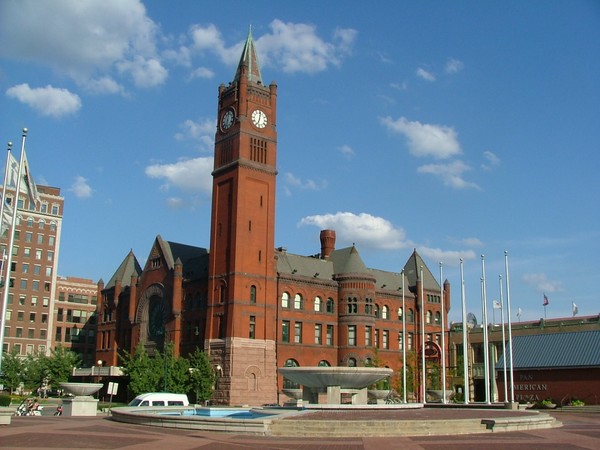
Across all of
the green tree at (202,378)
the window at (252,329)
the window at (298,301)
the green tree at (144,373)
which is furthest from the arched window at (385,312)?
the green tree at (144,373)

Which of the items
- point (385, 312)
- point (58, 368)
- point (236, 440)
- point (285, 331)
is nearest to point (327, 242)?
point (385, 312)

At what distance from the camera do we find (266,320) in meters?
72.9

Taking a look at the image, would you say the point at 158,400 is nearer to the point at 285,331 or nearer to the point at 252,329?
the point at 252,329

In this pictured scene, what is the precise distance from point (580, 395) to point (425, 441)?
130 ft

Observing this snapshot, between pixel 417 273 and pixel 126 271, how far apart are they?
1467 inches

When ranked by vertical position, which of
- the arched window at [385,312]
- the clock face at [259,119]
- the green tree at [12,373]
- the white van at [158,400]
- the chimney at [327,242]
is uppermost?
the clock face at [259,119]

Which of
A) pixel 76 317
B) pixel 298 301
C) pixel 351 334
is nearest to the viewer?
pixel 298 301

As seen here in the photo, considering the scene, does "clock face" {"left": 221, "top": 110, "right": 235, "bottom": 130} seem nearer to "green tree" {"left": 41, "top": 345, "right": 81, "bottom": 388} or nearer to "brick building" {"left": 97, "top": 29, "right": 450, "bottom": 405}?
"brick building" {"left": 97, "top": 29, "right": 450, "bottom": 405}

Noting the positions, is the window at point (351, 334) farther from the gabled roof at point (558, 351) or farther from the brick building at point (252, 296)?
the gabled roof at point (558, 351)

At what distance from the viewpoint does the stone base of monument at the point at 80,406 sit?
137 feet

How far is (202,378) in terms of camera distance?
66938mm

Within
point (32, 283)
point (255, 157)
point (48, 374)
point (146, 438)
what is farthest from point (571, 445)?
point (32, 283)

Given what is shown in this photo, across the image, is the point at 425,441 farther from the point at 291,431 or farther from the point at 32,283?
the point at 32,283

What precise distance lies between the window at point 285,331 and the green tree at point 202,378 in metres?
9.91
